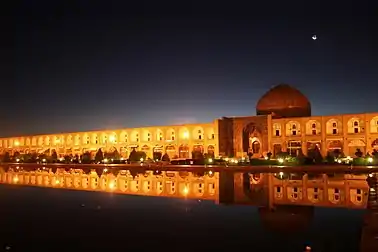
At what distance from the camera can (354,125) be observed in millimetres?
31938

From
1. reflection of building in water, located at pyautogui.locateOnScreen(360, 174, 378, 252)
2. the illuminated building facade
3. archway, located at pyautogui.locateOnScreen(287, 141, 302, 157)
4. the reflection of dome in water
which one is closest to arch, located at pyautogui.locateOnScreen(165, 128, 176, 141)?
the illuminated building facade

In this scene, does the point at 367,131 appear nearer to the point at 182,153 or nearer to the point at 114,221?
the point at 182,153

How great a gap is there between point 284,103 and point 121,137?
16536 mm

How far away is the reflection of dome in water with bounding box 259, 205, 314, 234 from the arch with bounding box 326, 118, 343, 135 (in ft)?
78.0

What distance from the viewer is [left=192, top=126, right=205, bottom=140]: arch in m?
39.3

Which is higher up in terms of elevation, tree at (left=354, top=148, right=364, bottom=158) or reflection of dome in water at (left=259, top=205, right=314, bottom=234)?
tree at (left=354, top=148, right=364, bottom=158)

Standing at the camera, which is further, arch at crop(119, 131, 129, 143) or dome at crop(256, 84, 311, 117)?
arch at crop(119, 131, 129, 143)

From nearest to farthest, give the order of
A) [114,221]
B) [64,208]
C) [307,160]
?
[114,221], [64,208], [307,160]

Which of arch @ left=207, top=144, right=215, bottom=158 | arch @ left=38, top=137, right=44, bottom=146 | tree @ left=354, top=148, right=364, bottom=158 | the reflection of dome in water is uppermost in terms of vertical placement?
arch @ left=38, top=137, right=44, bottom=146

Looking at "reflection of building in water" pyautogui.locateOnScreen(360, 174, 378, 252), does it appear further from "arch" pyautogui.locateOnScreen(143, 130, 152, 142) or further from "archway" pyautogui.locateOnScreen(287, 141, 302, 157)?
"arch" pyautogui.locateOnScreen(143, 130, 152, 142)

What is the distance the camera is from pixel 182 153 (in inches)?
1599

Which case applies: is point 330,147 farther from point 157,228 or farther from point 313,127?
point 157,228

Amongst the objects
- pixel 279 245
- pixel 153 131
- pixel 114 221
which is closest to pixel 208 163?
pixel 153 131

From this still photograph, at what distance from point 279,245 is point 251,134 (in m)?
30.6
